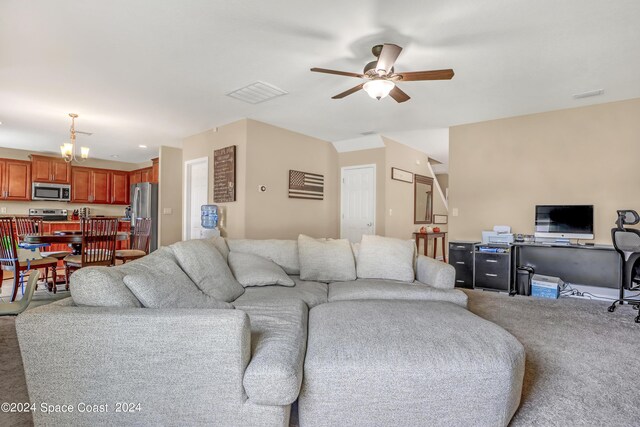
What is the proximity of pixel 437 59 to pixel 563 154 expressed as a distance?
8.59 feet

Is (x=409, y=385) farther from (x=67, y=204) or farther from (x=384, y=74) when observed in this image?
(x=67, y=204)

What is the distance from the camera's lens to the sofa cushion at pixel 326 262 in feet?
9.91

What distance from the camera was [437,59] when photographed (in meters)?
2.98

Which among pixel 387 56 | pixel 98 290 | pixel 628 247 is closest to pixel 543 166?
pixel 628 247

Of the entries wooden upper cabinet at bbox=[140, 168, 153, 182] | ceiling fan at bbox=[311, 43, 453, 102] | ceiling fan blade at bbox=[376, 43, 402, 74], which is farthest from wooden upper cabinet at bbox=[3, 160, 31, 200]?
ceiling fan blade at bbox=[376, 43, 402, 74]

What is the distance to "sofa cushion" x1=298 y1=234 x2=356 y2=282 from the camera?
302 centimetres

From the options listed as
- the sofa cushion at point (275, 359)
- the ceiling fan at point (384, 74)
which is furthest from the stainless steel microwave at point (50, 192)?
the sofa cushion at point (275, 359)

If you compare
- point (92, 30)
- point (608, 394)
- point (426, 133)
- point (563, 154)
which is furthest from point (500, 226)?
point (92, 30)

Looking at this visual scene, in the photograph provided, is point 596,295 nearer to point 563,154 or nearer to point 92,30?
point 563,154

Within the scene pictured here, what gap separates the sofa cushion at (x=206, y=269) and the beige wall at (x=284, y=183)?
7.74 feet

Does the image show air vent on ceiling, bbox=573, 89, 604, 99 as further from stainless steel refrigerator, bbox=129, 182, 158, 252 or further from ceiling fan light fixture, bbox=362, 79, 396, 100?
stainless steel refrigerator, bbox=129, 182, 158, 252

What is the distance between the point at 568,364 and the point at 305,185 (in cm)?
430

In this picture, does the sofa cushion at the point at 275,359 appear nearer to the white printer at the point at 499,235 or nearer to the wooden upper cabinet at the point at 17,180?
the white printer at the point at 499,235

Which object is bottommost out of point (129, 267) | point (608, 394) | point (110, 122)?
point (608, 394)
